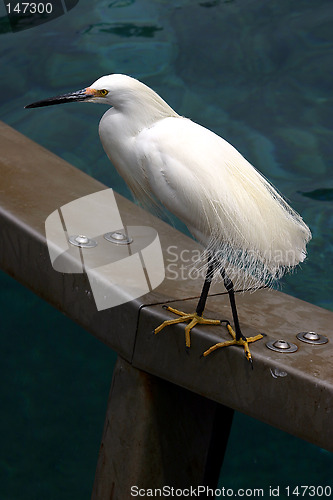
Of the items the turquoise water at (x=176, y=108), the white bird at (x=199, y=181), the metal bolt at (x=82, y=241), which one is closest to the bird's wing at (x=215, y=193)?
the white bird at (x=199, y=181)

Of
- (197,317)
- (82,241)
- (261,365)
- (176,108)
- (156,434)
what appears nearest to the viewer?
(261,365)

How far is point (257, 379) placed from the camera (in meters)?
1.33

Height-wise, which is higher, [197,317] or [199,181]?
[199,181]

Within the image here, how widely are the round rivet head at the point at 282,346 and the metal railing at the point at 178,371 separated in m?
0.01

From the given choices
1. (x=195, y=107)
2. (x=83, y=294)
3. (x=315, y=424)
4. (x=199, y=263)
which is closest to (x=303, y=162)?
(x=195, y=107)

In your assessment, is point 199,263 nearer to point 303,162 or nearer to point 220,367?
point 220,367

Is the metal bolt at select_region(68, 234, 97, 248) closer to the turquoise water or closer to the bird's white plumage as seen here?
the bird's white plumage

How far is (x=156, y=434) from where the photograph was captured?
154 cm

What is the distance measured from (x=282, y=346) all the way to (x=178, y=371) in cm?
22

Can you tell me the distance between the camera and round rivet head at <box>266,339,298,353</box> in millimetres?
1355

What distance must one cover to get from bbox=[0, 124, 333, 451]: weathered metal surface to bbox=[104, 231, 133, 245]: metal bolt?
0.09 meters
